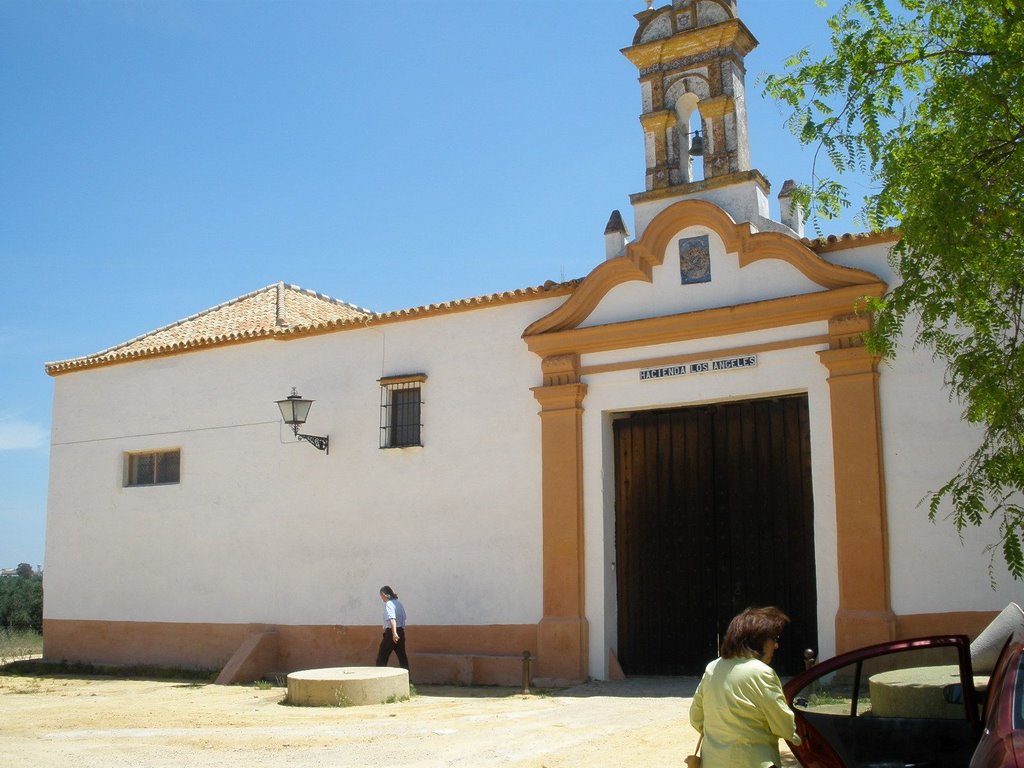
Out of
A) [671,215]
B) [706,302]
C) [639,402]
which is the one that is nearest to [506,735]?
[639,402]

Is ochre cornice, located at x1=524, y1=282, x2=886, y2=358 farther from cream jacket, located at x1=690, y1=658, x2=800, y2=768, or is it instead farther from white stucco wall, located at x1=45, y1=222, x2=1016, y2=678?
cream jacket, located at x1=690, y1=658, x2=800, y2=768

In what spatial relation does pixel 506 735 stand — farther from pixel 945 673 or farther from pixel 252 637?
pixel 252 637

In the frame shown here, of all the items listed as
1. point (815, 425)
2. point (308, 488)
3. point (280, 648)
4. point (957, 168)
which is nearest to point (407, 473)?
point (308, 488)

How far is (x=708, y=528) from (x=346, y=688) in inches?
181

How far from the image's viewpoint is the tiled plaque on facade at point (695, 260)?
12.8 meters

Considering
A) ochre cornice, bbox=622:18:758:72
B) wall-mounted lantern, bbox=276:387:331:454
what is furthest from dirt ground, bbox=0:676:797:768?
ochre cornice, bbox=622:18:758:72

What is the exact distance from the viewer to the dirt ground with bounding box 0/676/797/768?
881 cm

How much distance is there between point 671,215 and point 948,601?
5294mm

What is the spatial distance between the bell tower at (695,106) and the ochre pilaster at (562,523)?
2.23 m

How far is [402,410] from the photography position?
14.9 meters

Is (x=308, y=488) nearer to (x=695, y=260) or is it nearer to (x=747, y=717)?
(x=695, y=260)

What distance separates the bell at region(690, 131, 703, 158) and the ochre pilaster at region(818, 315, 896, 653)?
10.1 ft

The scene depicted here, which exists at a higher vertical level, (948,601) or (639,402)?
(639,402)

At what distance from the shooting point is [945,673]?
5477 mm
